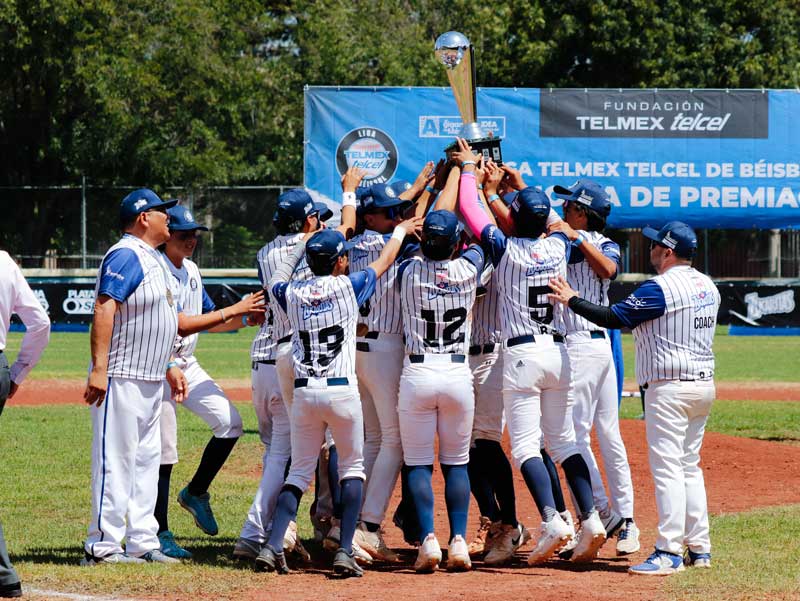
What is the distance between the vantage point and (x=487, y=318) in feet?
23.6

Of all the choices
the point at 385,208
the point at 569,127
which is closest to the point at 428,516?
the point at 385,208

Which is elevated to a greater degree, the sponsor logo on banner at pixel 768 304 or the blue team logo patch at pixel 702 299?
the blue team logo patch at pixel 702 299

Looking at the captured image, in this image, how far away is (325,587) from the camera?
6.30 m

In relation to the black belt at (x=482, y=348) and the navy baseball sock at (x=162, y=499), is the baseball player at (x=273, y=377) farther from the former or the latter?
the black belt at (x=482, y=348)

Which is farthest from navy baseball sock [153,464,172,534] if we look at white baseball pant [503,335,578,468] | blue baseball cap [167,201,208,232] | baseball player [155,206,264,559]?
white baseball pant [503,335,578,468]

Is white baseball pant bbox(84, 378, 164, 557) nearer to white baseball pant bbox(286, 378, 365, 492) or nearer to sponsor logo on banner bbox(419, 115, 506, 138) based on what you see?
white baseball pant bbox(286, 378, 365, 492)

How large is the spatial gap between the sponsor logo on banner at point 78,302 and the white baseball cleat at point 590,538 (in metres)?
21.6

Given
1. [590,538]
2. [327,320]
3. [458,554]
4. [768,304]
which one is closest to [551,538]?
[590,538]

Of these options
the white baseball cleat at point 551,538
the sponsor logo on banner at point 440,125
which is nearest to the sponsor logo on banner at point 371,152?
the sponsor logo on banner at point 440,125

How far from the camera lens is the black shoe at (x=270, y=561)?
21.4ft

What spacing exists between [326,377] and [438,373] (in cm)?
63

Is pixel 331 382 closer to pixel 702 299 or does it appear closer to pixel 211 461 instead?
pixel 211 461

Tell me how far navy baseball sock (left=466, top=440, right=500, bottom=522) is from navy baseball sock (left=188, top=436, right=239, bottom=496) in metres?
1.53

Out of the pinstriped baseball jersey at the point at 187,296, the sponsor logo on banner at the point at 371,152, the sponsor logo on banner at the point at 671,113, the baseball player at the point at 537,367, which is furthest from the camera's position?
the sponsor logo on banner at the point at 671,113
